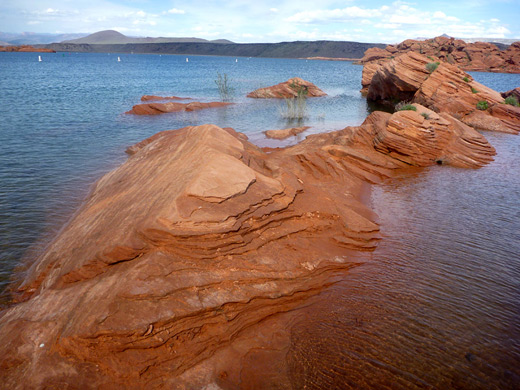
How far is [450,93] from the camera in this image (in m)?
25.2

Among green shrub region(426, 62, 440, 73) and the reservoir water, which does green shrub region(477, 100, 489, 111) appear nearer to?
green shrub region(426, 62, 440, 73)

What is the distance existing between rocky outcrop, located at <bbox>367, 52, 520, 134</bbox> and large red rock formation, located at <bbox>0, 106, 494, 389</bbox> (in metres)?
19.1

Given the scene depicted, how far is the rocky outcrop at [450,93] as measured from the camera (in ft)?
75.9

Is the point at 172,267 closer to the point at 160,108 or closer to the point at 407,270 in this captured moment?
the point at 407,270

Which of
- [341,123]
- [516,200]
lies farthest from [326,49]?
[516,200]

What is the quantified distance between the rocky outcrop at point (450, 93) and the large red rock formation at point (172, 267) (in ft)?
62.6

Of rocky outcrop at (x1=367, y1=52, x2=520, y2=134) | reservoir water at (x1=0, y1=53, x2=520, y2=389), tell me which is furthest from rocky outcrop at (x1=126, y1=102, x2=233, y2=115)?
rocky outcrop at (x1=367, y1=52, x2=520, y2=134)

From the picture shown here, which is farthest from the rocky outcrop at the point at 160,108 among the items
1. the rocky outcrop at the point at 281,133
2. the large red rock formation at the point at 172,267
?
the large red rock formation at the point at 172,267

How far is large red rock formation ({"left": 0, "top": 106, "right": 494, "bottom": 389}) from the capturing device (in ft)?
15.5

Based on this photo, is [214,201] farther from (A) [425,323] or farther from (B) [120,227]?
(A) [425,323]

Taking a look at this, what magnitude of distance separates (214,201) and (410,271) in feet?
14.9

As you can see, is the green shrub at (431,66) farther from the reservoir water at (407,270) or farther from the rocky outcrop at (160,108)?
the rocky outcrop at (160,108)

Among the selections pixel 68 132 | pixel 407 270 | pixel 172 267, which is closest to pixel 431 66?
pixel 407 270

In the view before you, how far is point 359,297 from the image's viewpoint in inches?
255
